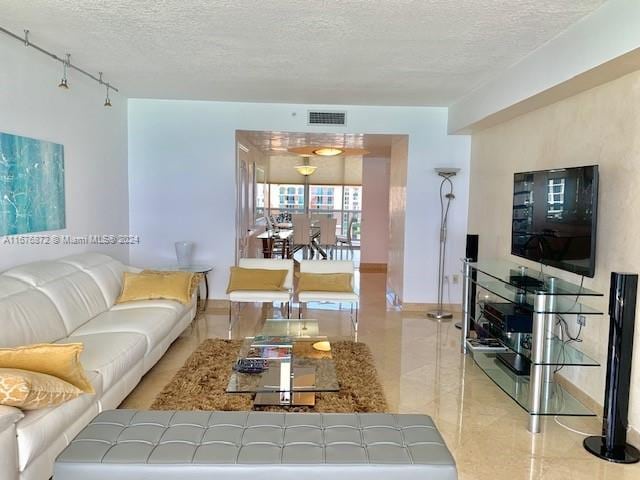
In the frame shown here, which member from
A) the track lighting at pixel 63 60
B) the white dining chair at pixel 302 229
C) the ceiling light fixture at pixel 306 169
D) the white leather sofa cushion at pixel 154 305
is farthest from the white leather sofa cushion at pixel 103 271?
the ceiling light fixture at pixel 306 169

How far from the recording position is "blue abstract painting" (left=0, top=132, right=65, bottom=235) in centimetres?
334

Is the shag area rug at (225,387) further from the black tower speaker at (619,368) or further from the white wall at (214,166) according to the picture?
the white wall at (214,166)

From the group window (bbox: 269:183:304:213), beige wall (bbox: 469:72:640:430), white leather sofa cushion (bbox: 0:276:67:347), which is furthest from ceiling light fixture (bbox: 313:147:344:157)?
window (bbox: 269:183:304:213)

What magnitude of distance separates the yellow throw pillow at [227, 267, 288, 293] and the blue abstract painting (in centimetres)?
167

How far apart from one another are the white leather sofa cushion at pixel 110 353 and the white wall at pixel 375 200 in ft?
20.8

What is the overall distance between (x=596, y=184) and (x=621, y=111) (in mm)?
498

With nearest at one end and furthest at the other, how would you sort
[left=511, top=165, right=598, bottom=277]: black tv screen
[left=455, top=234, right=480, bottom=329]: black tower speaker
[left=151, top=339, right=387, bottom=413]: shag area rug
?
[left=511, top=165, right=598, bottom=277]: black tv screen
[left=151, top=339, right=387, bottom=413]: shag area rug
[left=455, top=234, right=480, bottom=329]: black tower speaker

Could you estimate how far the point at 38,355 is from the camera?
87.9 inches

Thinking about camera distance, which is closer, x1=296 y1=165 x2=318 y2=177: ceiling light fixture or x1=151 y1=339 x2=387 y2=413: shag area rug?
x1=151 y1=339 x2=387 y2=413: shag area rug

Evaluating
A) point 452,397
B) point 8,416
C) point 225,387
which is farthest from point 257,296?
point 8,416

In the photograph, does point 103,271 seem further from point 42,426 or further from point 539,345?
point 539,345

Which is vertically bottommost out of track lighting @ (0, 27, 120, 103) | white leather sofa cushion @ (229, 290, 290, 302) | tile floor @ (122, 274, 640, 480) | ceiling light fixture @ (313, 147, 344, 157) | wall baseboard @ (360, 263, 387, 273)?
tile floor @ (122, 274, 640, 480)

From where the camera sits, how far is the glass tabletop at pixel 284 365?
292cm

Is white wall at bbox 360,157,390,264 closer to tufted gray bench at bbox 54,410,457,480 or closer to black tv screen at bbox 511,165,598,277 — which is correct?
black tv screen at bbox 511,165,598,277
